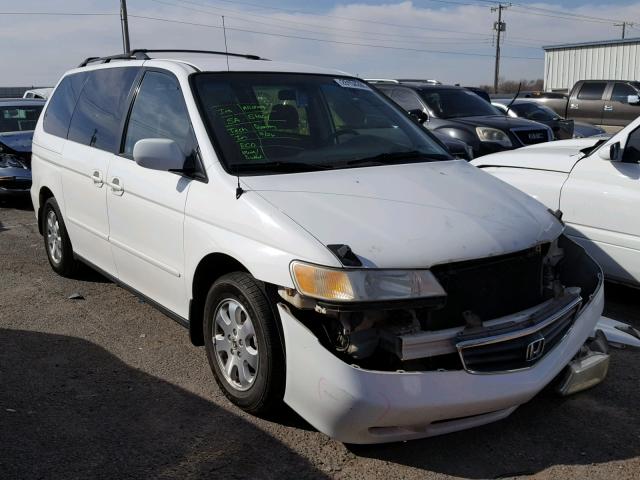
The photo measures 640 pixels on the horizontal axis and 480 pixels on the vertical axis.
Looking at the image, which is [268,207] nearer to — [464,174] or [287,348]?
[287,348]

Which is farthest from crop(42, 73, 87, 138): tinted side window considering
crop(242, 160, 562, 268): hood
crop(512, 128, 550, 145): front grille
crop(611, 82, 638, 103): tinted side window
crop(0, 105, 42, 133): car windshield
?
crop(611, 82, 638, 103): tinted side window

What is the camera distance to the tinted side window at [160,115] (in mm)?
4035

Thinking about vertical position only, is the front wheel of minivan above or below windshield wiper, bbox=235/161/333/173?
below

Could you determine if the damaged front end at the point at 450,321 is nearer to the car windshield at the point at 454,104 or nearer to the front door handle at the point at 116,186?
the front door handle at the point at 116,186

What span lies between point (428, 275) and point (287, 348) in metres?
0.70

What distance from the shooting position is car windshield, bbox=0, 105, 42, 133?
421 inches

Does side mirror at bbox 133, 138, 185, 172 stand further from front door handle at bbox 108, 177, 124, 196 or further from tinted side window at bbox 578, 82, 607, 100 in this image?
tinted side window at bbox 578, 82, 607, 100

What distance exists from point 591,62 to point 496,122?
101 ft

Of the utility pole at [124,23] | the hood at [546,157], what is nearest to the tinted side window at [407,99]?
the hood at [546,157]

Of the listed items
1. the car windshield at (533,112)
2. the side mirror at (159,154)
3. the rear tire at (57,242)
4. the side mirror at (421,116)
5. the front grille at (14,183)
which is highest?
the side mirror at (159,154)

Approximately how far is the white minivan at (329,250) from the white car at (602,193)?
3.55 ft

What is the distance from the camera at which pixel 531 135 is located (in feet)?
35.3

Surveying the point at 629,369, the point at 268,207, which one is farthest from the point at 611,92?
the point at 268,207

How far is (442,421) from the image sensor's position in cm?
301
